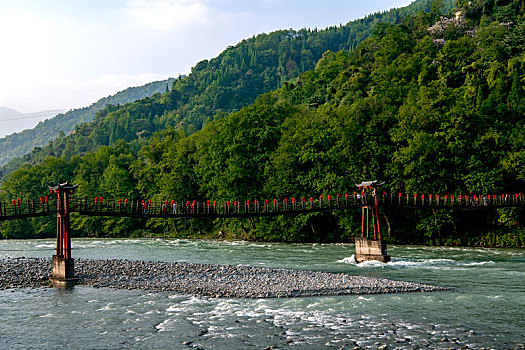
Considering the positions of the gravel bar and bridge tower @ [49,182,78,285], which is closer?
the gravel bar

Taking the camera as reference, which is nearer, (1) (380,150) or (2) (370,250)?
(2) (370,250)

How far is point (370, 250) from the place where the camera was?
38688mm

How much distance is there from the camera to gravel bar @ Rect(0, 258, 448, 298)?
1085 inches

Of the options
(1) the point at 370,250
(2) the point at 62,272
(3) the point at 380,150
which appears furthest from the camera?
(3) the point at 380,150

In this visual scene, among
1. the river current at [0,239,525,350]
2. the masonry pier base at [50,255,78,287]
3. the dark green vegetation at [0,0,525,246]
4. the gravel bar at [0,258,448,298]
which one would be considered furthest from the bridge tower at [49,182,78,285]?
the dark green vegetation at [0,0,525,246]

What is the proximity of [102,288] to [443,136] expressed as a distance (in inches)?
1550

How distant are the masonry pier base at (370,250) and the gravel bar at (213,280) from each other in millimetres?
7116

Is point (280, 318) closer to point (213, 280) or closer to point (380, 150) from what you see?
point (213, 280)

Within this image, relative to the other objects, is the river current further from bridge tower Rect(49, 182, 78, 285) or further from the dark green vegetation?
the dark green vegetation

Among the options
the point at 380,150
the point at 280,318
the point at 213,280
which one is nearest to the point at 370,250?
the point at 213,280

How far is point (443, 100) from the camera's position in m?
56.3

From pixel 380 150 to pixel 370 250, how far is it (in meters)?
21.5

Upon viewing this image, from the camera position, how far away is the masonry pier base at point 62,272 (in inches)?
1244

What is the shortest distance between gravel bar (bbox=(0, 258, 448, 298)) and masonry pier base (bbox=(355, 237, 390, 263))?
23.3 feet
